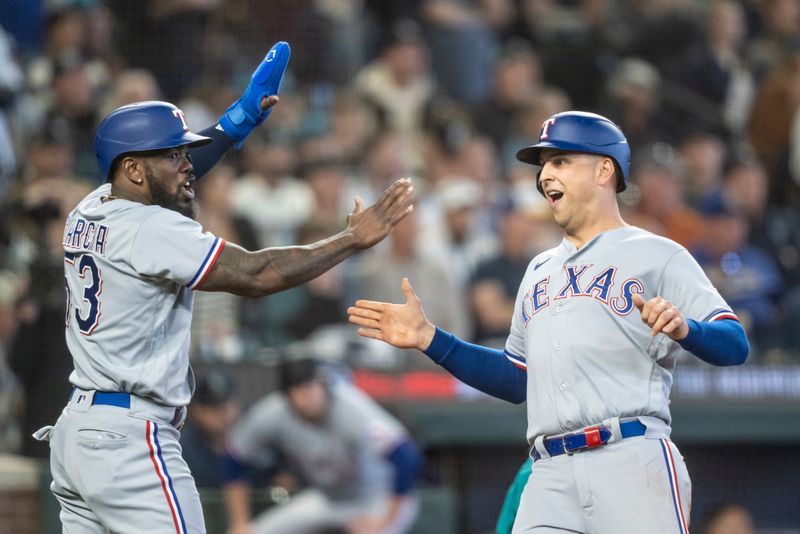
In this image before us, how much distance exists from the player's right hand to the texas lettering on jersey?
0.34 m

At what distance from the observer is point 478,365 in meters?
4.15

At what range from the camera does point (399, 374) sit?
7605 millimetres

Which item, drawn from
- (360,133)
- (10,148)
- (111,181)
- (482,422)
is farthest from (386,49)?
(111,181)

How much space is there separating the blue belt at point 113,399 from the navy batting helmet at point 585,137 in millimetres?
1479

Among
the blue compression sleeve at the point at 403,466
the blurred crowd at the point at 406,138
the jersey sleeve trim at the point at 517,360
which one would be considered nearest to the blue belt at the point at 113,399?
the jersey sleeve trim at the point at 517,360

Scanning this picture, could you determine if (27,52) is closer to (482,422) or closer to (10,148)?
(10,148)

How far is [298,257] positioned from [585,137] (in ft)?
3.18

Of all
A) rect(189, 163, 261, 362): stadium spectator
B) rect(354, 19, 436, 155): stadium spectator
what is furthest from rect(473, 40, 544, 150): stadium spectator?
rect(189, 163, 261, 362): stadium spectator

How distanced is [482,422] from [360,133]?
2.94 m

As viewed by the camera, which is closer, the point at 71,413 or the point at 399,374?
the point at 71,413

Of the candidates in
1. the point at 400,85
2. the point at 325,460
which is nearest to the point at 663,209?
the point at 400,85

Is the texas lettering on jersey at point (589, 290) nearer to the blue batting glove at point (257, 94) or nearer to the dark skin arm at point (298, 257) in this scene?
the dark skin arm at point (298, 257)

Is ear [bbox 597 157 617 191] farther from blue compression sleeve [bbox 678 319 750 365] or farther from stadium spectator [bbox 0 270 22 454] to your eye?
stadium spectator [bbox 0 270 22 454]

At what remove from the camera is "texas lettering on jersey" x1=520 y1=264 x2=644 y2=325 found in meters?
3.88
